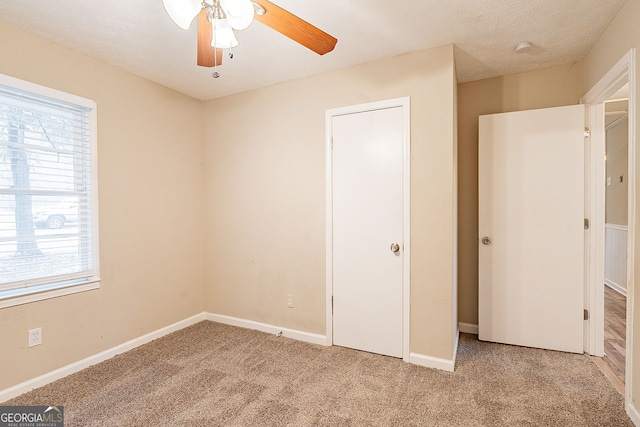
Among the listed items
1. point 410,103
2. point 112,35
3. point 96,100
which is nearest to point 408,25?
→ point 410,103

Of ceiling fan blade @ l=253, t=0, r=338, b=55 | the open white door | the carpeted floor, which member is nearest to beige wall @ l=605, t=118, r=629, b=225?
the open white door

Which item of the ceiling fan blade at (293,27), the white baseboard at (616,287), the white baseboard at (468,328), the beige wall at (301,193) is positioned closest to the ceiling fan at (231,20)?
the ceiling fan blade at (293,27)

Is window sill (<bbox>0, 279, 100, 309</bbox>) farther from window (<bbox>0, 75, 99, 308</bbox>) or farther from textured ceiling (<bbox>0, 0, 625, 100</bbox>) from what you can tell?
textured ceiling (<bbox>0, 0, 625, 100</bbox>)

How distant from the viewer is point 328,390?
7.07 ft

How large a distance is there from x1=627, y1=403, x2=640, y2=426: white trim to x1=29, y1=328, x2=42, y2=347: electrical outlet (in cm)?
382

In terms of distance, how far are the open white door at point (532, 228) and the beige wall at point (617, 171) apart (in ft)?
8.99

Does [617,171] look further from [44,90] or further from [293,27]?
[44,90]

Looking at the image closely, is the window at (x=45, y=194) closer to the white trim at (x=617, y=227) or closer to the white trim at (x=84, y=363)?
the white trim at (x=84, y=363)

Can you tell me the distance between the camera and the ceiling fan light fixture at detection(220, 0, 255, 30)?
129 centimetres

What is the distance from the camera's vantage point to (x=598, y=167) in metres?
2.57

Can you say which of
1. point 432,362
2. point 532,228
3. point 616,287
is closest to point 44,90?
point 432,362

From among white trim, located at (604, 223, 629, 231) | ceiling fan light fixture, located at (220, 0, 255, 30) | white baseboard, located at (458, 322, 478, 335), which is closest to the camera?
ceiling fan light fixture, located at (220, 0, 255, 30)

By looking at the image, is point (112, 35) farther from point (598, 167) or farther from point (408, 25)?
point (598, 167)

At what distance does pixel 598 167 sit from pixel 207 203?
3.76 meters
